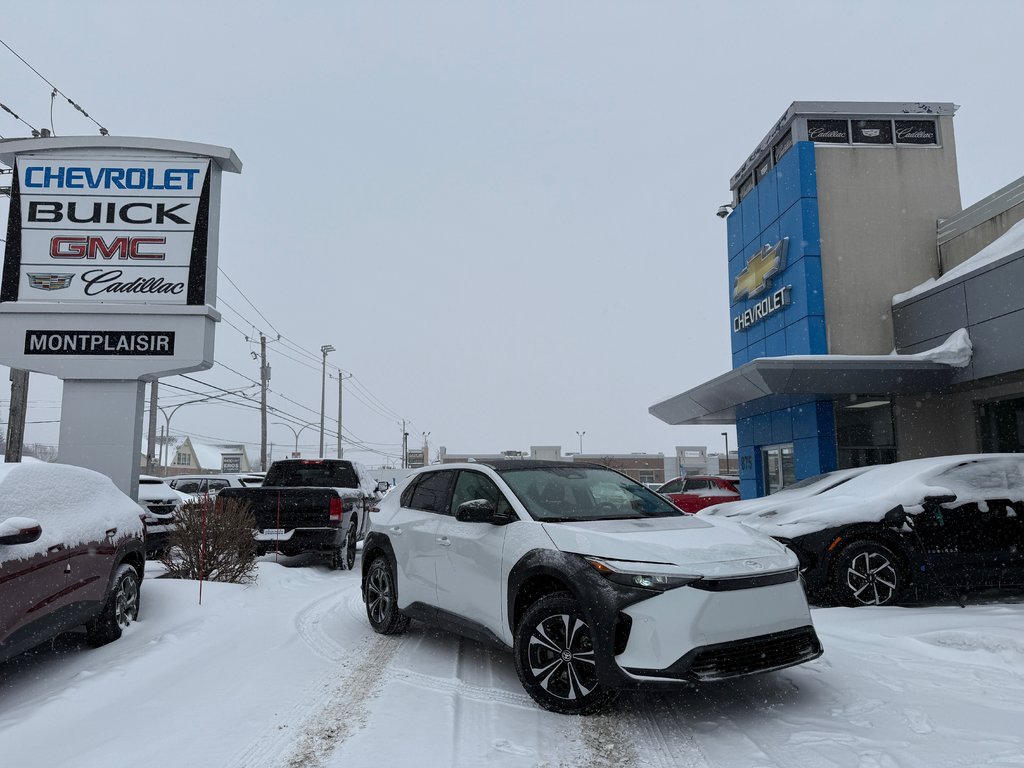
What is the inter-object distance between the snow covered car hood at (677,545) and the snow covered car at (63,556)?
343 cm

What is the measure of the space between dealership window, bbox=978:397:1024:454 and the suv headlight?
507 inches

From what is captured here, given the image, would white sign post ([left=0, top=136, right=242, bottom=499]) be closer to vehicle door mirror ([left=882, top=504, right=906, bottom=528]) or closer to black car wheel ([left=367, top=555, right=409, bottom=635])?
black car wheel ([left=367, top=555, right=409, bottom=635])

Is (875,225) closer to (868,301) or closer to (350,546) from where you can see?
(868,301)

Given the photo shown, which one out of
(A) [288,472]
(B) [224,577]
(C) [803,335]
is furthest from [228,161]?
(C) [803,335]

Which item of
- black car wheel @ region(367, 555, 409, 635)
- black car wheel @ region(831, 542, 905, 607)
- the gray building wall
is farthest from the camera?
the gray building wall

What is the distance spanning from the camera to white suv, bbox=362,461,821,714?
155 inches

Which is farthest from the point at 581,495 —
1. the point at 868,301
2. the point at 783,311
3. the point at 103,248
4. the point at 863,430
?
the point at 783,311

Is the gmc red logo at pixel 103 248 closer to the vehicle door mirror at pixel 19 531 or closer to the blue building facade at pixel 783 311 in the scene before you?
the vehicle door mirror at pixel 19 531

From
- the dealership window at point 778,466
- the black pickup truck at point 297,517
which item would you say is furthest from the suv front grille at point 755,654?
the dealership window at point 778,466

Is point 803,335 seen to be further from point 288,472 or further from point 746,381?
point 288,472

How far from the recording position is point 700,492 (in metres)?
20.9

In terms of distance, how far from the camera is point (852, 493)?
795cm

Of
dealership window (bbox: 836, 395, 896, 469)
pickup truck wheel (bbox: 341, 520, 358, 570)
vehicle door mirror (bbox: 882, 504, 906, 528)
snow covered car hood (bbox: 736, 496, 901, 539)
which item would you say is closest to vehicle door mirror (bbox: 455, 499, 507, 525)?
snow covered car hood (bbox: 736, 496, 901, 539)

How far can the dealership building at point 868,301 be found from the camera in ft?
47.1
